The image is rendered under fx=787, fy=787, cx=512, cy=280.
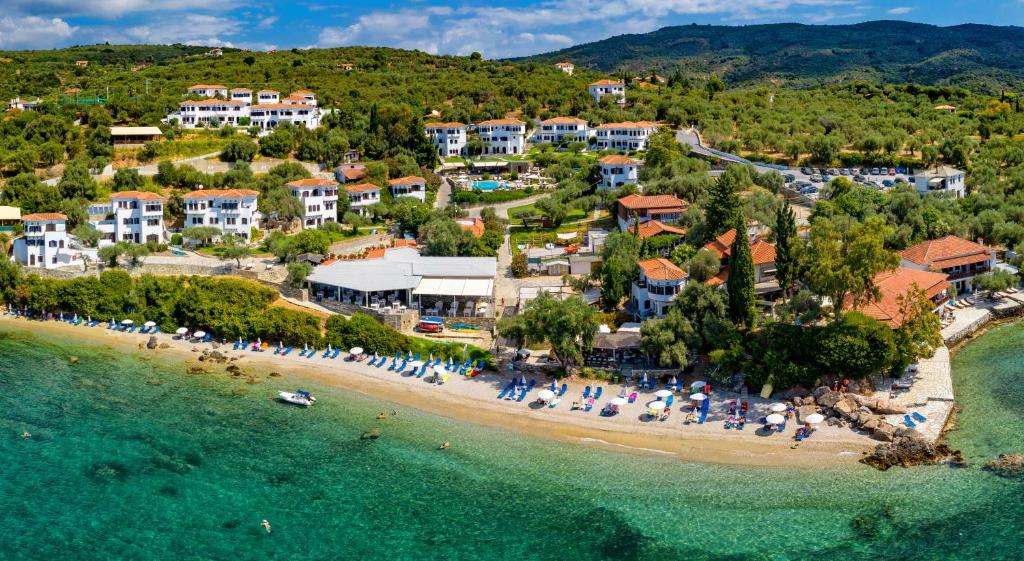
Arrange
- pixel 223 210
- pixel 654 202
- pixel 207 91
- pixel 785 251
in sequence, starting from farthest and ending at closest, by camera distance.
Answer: pixel 207 91 → pixel 223 210 → pixel 654 202 → pixel 785 251

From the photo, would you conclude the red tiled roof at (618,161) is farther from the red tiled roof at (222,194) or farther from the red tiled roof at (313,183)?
the red tiled roof at (222,194)

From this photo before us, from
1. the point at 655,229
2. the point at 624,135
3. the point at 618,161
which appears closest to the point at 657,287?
the point at 655,229

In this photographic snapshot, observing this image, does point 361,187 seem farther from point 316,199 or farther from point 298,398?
point 298,398

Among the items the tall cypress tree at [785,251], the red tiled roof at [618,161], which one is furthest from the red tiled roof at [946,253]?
the red tiled roof at [618,161]

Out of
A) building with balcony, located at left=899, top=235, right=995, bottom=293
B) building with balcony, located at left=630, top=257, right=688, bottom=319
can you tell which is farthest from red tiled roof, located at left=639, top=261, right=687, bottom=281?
building with balcony, located at left=899, top=235, right=995, bottom=293

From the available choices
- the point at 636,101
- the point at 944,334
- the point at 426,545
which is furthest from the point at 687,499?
the point at 636,101
